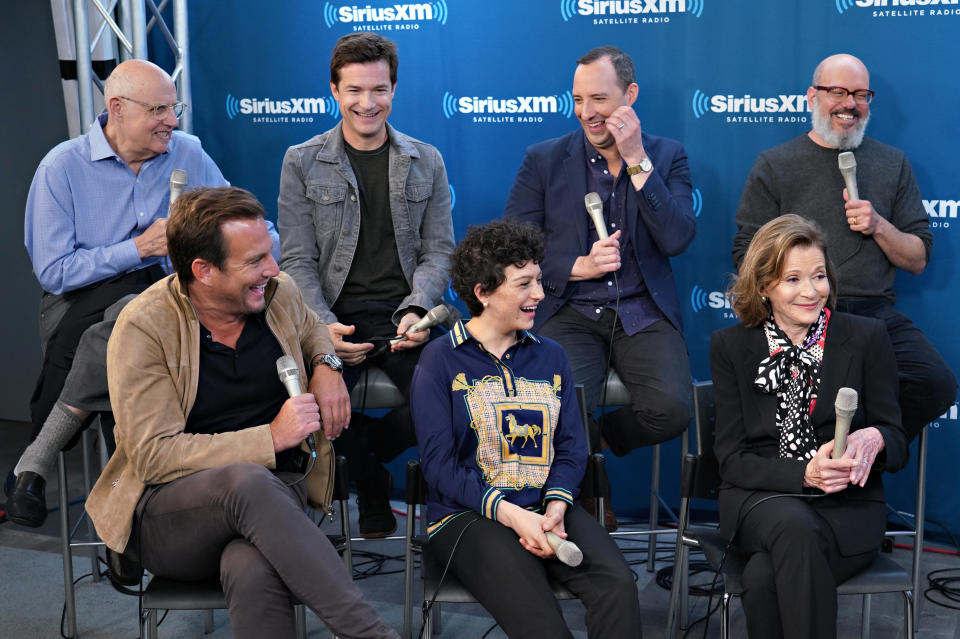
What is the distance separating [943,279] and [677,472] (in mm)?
1313

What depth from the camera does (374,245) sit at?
12.7ft

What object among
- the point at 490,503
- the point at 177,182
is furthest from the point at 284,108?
the point at 490,503

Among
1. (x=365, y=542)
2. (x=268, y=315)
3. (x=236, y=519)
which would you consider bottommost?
(x=365, y=542)

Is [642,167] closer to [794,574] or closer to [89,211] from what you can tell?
[794,574]

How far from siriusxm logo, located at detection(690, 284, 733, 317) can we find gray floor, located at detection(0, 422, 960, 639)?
1015mm

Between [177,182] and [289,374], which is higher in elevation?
[177,182]

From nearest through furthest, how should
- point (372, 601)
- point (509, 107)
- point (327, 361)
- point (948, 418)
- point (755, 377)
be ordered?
point (755, 377) → point (327, 361) → point (372, 601) → point (948, 418) → point (509, 107)

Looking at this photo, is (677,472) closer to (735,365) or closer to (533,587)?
(735,365)

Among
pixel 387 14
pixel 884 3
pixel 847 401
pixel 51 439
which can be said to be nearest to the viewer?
pixel 847 401

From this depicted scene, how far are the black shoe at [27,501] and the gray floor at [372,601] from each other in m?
0.41

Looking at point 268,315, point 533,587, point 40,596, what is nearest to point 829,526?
point 533,587

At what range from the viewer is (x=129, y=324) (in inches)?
104

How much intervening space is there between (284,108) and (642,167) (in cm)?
188

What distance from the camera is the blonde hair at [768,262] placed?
9.53 ft
